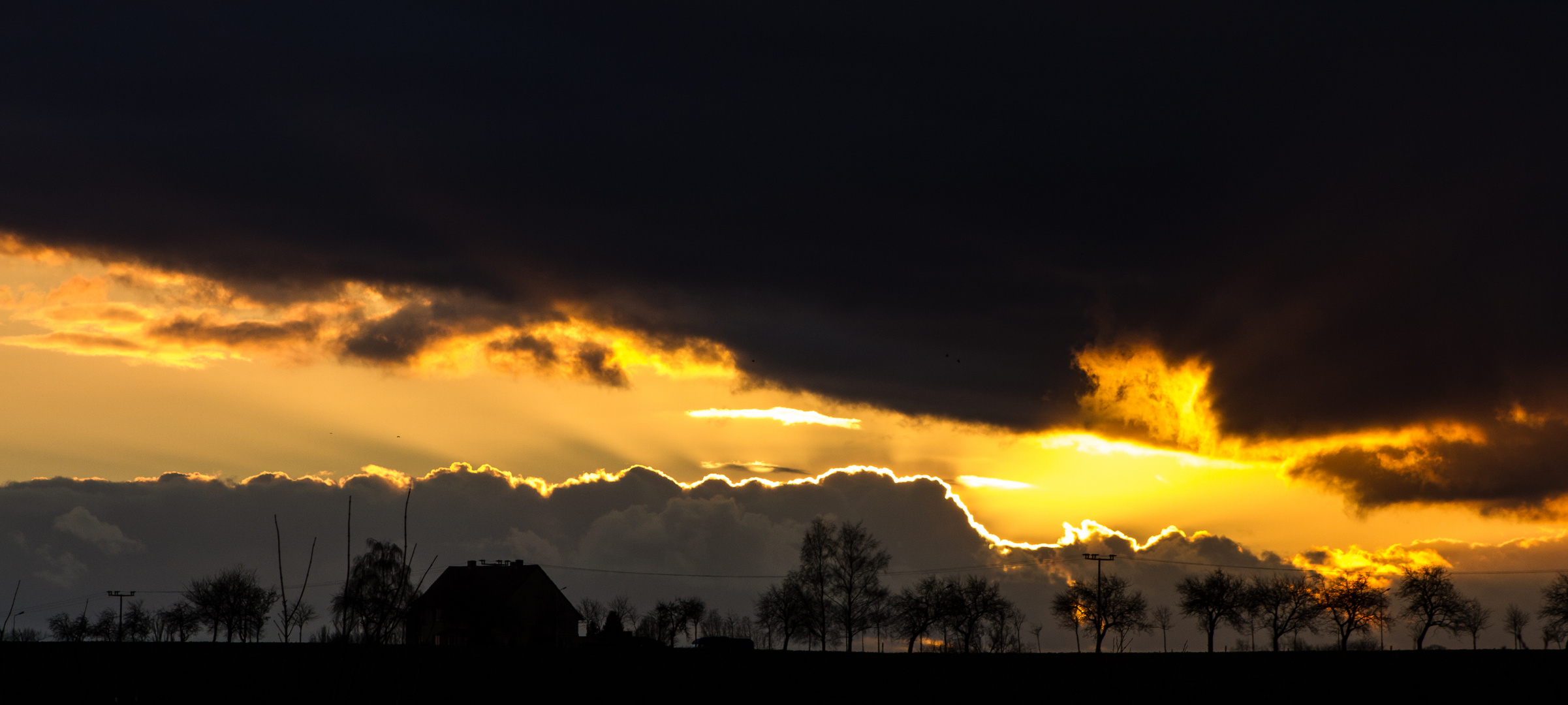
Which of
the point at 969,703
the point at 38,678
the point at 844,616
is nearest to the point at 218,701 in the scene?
the point at 38,678

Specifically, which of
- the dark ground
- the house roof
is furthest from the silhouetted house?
the dark ground

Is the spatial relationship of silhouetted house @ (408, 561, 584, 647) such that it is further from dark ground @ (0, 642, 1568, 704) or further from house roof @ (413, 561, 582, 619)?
dark ground @ (0, 642, 1568, 704)

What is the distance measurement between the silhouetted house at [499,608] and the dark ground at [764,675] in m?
41.6

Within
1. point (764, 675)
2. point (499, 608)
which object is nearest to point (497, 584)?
point (499, 608)

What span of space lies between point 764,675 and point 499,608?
64428mm

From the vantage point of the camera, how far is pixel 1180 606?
5546 inches

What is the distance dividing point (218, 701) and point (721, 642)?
66623 millimetres

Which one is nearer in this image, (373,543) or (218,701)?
(218,701)

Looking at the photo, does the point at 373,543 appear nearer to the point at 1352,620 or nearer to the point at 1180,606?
the point at 1180,606

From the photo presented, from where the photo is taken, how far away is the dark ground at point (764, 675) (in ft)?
160

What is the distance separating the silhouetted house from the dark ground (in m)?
41.6

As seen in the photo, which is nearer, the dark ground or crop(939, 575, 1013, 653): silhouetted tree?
the dark ground

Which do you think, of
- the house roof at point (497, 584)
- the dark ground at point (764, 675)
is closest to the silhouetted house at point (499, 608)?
the house roof at point (497, 584)

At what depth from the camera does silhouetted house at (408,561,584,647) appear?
11756cm
